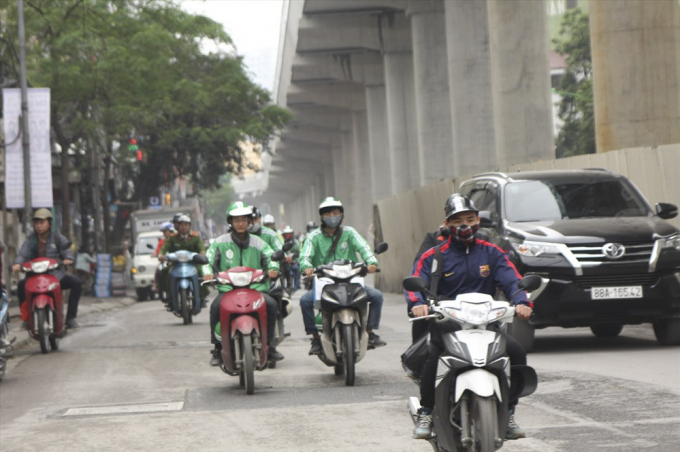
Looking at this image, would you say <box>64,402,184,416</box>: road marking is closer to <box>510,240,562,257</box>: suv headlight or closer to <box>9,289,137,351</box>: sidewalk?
<box>510,240,562,257</box>: suv headlight

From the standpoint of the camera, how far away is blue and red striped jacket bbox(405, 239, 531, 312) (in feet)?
23.6

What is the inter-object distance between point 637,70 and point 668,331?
864 centimetres

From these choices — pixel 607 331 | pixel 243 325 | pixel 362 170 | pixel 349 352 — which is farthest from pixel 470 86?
pixel 362 170

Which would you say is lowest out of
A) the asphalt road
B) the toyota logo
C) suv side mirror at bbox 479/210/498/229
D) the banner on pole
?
the asphalt road

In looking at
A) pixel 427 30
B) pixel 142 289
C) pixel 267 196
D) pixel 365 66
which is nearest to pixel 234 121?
pixel 365 66

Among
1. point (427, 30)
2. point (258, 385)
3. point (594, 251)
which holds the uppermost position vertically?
point (427, 30)

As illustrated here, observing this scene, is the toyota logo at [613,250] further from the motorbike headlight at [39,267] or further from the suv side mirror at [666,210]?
the motorbike headlight at [39,267]

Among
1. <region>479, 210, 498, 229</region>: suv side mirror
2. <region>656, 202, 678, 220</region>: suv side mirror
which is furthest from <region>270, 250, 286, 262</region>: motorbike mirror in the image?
<region>656, 202, 678, 220</region>: suv side mirror

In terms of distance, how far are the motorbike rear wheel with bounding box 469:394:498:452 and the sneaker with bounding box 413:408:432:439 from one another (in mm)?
520

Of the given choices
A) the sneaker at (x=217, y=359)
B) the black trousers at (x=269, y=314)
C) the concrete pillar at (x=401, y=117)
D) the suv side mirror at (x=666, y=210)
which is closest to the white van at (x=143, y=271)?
the concrete pillar at (x=401, y=117)

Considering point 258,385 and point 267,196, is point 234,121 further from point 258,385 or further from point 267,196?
point 267,196

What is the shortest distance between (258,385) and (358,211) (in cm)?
A: 5898

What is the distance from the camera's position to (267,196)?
164125 mm

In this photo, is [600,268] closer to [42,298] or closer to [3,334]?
[3,334]
